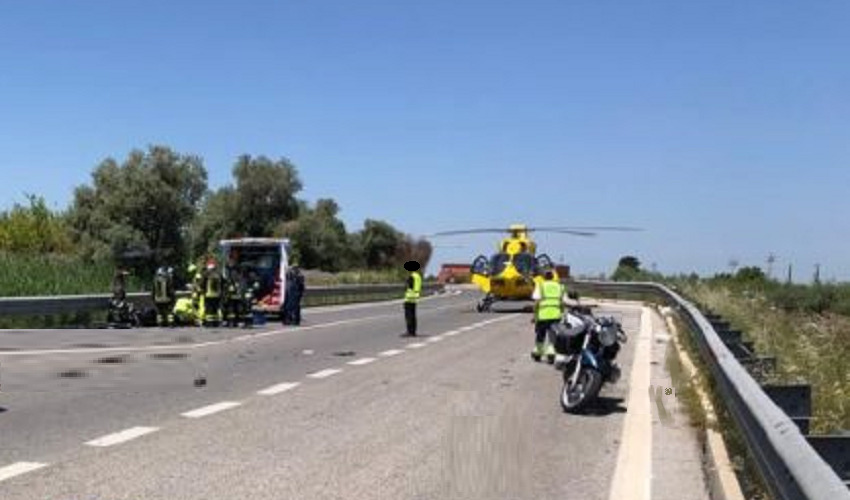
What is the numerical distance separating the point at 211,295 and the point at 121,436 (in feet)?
56.2

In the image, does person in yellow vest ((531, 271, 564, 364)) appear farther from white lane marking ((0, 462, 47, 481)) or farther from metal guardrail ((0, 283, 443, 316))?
metal guardrail ((0, 283, 443, 316))

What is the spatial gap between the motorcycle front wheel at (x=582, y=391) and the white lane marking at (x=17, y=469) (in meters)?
6.08

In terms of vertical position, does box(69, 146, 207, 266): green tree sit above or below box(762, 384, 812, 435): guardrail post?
above

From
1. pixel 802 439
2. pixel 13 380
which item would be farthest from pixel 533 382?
pixel 802 439

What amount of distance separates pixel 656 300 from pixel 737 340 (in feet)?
105

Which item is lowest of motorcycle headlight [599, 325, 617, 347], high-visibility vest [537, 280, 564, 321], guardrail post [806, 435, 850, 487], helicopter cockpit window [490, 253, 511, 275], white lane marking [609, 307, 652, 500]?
white lane marking [609, 307, 652, 500]

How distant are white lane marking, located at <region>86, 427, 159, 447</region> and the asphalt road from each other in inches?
0.8

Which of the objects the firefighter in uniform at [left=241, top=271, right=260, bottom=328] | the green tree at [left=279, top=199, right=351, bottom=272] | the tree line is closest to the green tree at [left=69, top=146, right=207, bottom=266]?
the tree line

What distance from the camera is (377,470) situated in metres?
9.31

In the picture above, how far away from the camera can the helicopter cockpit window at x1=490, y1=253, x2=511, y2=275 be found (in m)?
40.2

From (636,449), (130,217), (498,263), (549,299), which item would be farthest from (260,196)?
(636,449)

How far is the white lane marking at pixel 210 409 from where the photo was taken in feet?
39.8

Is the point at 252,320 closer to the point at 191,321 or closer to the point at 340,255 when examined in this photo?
the point at 191,321

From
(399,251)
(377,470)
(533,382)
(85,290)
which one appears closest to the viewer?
(377,470)
